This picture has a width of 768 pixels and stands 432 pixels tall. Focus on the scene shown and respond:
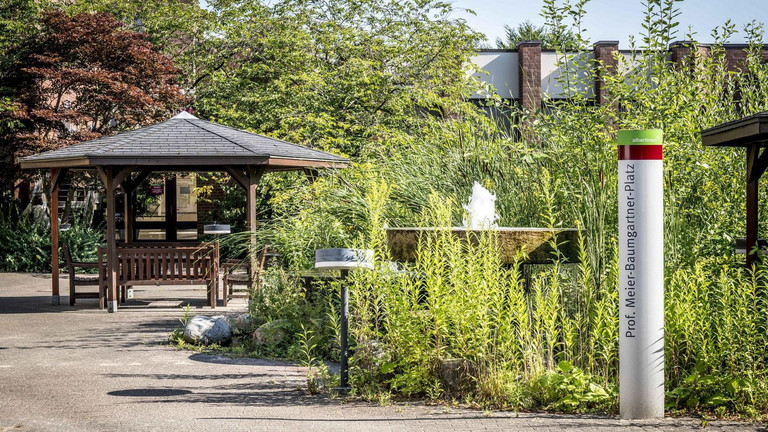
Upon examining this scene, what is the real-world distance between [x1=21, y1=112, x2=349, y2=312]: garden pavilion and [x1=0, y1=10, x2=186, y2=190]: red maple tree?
5070 millimetres

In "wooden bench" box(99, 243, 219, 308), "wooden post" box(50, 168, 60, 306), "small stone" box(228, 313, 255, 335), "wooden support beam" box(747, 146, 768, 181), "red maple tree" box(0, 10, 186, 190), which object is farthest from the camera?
"red maple tree" box(0, 10, 186, 190)

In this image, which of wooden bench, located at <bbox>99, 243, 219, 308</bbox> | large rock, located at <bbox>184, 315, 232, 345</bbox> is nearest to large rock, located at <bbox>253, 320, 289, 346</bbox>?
large rock, located at <bbox>184, 315, 232, 345</bbox>

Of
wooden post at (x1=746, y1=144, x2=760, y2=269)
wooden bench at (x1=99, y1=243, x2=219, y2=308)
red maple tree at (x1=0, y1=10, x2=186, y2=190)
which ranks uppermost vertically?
red maple tree at (x1=0, y1=10, x2=186, y2=190)

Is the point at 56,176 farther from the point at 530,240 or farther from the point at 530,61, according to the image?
the point at 530,61

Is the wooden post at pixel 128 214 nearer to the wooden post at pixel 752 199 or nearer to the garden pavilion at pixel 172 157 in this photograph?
the garden pavilion at pixel 172 157

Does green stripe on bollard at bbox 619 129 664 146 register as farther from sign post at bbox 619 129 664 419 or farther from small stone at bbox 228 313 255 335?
small stone at bbox 228 313 255 335

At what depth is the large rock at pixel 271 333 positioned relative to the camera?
8.71m

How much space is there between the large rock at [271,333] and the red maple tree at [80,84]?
433 inches

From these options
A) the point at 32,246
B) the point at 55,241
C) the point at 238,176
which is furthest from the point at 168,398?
the point at 32,246

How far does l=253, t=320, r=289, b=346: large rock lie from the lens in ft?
28.6

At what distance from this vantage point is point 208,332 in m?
9.19

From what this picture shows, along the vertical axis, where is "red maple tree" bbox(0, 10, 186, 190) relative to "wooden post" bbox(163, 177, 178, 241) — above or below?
above

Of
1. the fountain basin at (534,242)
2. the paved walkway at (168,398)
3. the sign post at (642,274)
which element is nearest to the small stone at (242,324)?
the paved walkway at (168,398)

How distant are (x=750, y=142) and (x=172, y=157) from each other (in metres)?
7.72
